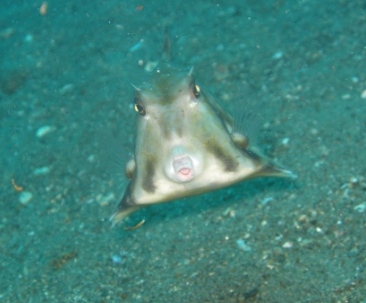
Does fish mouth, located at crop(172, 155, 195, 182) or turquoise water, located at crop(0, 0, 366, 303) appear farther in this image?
turquoise water, located at crop(0, 0, 366, 303)

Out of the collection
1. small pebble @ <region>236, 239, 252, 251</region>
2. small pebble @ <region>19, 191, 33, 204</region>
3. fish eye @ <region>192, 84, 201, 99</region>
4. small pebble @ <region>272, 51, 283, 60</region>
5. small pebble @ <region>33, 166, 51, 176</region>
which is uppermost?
fish eye @ <region>192, 84, 201, 99</region>

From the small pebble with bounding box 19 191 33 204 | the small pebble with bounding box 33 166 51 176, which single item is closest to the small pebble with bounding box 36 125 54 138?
the small pebble with bounding box 33 166 51 176

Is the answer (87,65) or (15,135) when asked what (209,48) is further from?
(15,135)

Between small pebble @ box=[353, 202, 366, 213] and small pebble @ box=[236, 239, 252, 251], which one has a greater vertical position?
small pebble @ box=[353, 202, 366, 213]

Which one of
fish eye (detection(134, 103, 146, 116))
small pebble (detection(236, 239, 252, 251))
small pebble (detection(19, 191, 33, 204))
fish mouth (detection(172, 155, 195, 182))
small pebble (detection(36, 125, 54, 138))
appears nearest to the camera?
fish mouth (detection(172, 155, 195, 182))

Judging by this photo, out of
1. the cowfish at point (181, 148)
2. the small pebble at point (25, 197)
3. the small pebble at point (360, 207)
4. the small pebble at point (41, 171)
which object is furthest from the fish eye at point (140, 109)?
the small pebble at point (41, 171)

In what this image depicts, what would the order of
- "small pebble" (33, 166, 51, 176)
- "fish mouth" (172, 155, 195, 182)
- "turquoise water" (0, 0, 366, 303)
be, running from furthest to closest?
1. "small pebble" (33, 166, 51, 176)
2. "turquoise water" (0, 0, 366, 303)
3. "fish mouth" (172, 155, 195, 182)

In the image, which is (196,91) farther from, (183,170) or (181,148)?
(183,170)

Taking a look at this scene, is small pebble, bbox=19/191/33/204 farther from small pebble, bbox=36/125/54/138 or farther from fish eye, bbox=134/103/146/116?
fish eye, bbox=134/103/146/116
